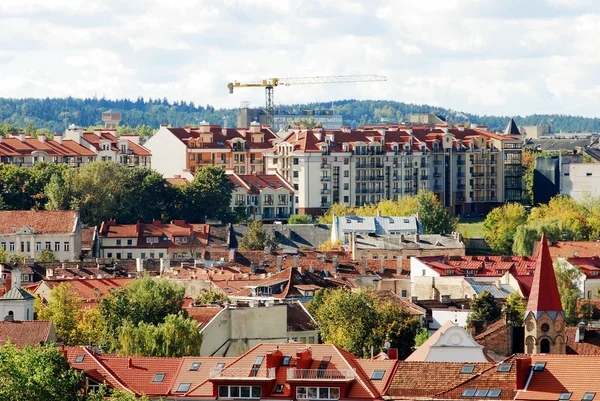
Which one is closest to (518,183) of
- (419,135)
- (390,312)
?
(419,135)

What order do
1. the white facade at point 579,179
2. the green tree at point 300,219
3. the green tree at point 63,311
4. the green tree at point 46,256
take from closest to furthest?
the green tree at point 63,311
the green tree at point 46,256
the green tree at point 300,219
the white facade at point 579,179

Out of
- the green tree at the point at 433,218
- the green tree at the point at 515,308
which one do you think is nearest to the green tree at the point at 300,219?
the green tree at the point at 433,218

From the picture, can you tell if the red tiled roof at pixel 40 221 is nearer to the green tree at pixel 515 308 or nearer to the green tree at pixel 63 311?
the green tree at pixel 515 308

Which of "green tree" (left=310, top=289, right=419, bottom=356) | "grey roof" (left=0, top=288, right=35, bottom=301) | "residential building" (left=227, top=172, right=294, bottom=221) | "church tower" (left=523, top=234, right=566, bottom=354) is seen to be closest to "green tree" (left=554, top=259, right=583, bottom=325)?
"green tree" (left=310, top=289, right=419, bottom=356)

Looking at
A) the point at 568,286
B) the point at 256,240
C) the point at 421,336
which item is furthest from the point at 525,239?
the point at 421,336

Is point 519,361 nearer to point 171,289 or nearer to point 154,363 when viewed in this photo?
point 154,363

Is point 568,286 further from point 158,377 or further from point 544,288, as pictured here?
point 158,377

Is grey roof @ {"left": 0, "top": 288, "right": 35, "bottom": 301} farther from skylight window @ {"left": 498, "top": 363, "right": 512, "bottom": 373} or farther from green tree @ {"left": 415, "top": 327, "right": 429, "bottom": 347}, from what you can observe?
skylight window @ {"left": 498, "top": 363, "right": 512, "bottom": 373}
